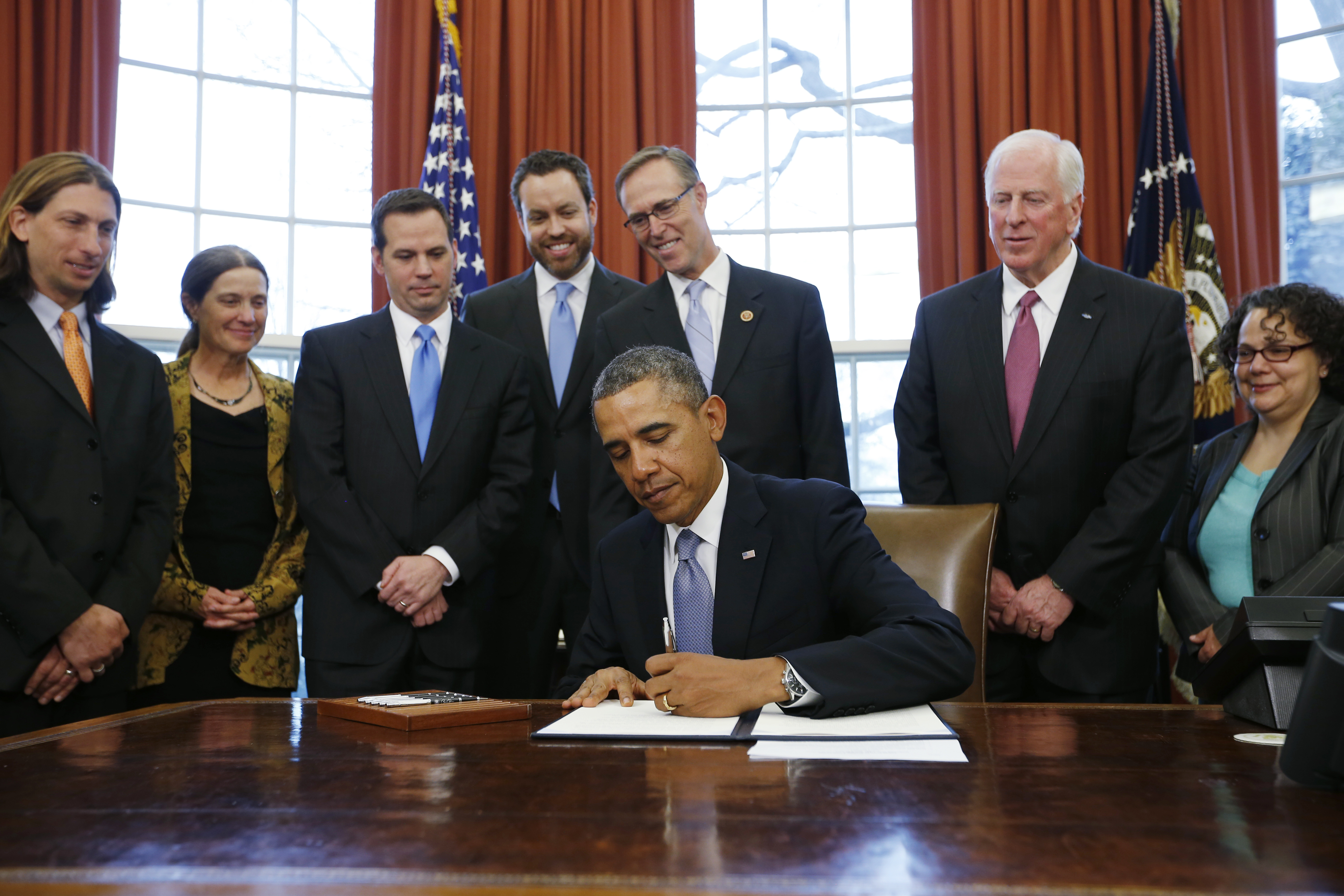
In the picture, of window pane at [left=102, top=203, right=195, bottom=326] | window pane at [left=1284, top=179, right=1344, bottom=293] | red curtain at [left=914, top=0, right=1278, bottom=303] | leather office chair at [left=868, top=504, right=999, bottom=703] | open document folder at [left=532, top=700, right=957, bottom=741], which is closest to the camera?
open document folder at [left=532, top=700, right=957, bottom=741]

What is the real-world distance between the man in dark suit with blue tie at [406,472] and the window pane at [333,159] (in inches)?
119

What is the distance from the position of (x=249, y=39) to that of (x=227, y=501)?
372 centimetres

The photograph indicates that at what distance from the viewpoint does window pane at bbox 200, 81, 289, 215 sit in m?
5.70

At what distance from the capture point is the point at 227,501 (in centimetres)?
303

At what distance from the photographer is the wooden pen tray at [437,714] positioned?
157 cm

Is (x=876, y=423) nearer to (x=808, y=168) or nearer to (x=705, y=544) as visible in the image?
(x=808, y=168)

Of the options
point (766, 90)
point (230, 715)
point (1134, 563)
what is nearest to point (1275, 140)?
point (766, 90)

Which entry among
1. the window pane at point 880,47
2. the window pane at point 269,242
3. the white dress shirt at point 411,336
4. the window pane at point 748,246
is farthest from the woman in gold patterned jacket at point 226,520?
the window pane at point 880,47

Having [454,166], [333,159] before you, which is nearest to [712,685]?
[454,166]

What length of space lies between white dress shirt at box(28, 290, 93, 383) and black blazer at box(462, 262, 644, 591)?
1047 mm

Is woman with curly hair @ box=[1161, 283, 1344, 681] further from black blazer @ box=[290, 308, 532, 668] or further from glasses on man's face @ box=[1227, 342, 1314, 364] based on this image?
black blazer @ box=[290, 308, 532, 668]

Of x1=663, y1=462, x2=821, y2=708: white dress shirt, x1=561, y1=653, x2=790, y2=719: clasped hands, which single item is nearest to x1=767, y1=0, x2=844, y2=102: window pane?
x1=663, y1=462, x2=821, y2=708: white dress shirt

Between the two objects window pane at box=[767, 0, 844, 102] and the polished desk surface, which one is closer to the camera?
the polished desk surface

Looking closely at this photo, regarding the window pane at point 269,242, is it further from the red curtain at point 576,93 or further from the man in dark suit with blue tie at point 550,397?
the man in dark suit with blue tie at point 550,397
